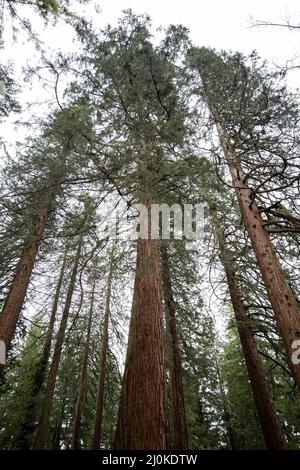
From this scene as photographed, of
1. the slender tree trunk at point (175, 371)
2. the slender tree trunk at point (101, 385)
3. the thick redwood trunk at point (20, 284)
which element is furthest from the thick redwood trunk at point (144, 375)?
the slender tree trunk at point (101, 385)

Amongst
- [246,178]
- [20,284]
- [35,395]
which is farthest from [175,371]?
[35,395]

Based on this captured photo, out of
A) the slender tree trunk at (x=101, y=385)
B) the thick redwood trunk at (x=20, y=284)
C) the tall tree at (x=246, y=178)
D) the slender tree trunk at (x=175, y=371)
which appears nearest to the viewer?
the tall tree at (x=246, y=178)

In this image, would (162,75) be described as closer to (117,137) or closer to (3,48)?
(117,137)

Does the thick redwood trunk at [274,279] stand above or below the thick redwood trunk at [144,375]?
above

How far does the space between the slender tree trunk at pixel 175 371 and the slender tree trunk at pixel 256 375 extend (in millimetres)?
1777

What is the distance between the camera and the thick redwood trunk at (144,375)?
2908 mm

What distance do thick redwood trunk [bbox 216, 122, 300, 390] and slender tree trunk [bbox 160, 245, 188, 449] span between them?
8.96 feet

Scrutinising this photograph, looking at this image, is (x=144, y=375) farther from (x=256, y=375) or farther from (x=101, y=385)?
(x=101, y=385)

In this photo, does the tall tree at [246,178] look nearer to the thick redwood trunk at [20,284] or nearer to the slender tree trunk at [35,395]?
the thick redwood trunk at [20,284]

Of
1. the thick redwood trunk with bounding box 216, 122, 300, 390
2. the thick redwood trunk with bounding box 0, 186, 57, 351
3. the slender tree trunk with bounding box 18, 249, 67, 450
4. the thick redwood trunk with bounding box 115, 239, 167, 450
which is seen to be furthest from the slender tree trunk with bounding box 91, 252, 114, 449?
the thick redwood trunk with bounding box 216, 122, 300, 390

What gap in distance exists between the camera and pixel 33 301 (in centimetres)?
915

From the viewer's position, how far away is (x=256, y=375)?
680cm

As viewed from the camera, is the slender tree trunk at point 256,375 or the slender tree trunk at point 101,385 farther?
the slender tree trunk at point 101,385
